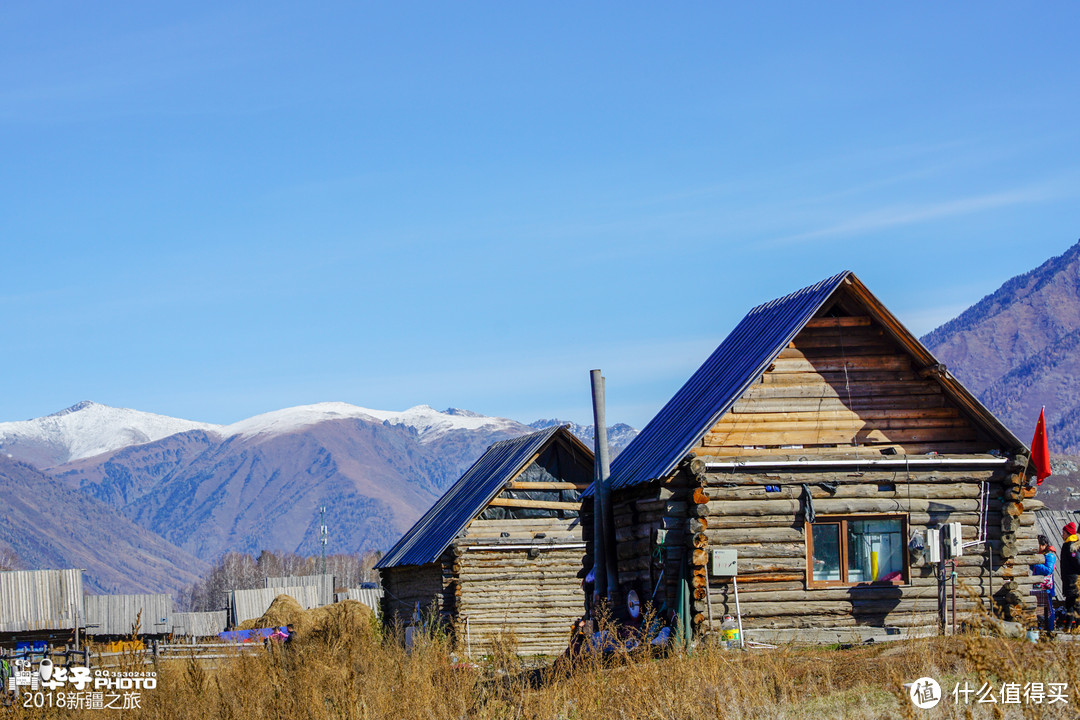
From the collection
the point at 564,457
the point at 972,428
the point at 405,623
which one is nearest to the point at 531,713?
the point at 972,428

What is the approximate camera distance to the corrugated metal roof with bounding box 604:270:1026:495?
2017 cm

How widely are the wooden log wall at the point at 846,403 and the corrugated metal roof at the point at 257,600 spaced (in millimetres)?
44634

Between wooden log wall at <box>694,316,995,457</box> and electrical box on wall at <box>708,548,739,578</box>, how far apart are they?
185 centimetres

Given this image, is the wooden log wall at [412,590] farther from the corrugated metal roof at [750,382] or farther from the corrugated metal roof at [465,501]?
the corrugated metal roof at [750,382]

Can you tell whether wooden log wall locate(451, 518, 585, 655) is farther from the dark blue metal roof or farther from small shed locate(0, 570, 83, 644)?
small shed locate(0, 570, 83, 644)

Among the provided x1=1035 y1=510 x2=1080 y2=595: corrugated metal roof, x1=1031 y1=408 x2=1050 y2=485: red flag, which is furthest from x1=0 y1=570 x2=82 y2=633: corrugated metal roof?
x1=1031 y1=408 x2=1050 y2=485: red flag

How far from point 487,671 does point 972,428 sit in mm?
10658

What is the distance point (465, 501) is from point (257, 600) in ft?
115

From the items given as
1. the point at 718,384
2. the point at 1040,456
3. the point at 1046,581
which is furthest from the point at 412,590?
the point at 1040,456

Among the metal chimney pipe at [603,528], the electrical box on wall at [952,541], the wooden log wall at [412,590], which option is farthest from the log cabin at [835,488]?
the wooden log wall at [412,590]

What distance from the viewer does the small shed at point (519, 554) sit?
31062mm

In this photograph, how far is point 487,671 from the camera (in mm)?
15008

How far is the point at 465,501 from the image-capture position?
1325 inches

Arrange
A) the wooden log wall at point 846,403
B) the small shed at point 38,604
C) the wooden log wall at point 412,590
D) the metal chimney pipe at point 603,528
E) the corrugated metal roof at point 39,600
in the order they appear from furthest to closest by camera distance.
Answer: the corrugated metal roof at point 39,600, the small shed at point 38,604, the wooden log wall at point 412,590, the metal chimney pipe at point 603,528, the wooden log wall at point 846,403
